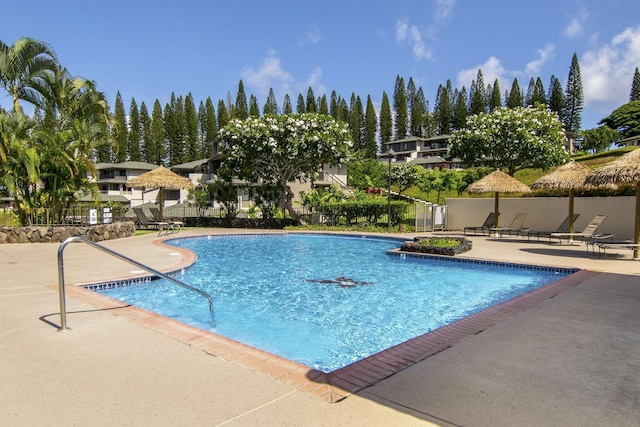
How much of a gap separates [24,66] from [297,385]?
18.5 metres

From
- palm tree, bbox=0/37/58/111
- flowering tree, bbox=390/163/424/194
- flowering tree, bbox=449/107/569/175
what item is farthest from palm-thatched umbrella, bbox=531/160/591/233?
flowering tree, bbox=390/163/424/194

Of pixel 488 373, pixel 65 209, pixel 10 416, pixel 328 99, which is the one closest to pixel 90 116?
pixel 65 209

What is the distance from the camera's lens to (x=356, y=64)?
26.0 meters

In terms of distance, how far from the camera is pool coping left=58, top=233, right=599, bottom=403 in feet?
10.8

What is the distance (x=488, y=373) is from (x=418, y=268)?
811cm

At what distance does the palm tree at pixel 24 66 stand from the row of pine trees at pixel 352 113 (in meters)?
47.0

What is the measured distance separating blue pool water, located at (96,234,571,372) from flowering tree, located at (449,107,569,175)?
22057 mm

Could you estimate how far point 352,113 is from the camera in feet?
247

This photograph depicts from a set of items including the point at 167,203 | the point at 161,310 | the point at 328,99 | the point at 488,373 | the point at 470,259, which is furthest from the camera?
the point at 328,99

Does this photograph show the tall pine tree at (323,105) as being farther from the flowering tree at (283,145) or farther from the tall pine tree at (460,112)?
the flowering tree at (283,145)

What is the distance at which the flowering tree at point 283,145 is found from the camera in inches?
869

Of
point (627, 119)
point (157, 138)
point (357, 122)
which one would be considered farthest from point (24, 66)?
point (627, 119)

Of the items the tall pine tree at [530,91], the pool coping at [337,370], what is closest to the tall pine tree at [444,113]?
the tall pine tree at [530,91]

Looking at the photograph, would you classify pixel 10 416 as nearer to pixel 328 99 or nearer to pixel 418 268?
pixel 418 268
